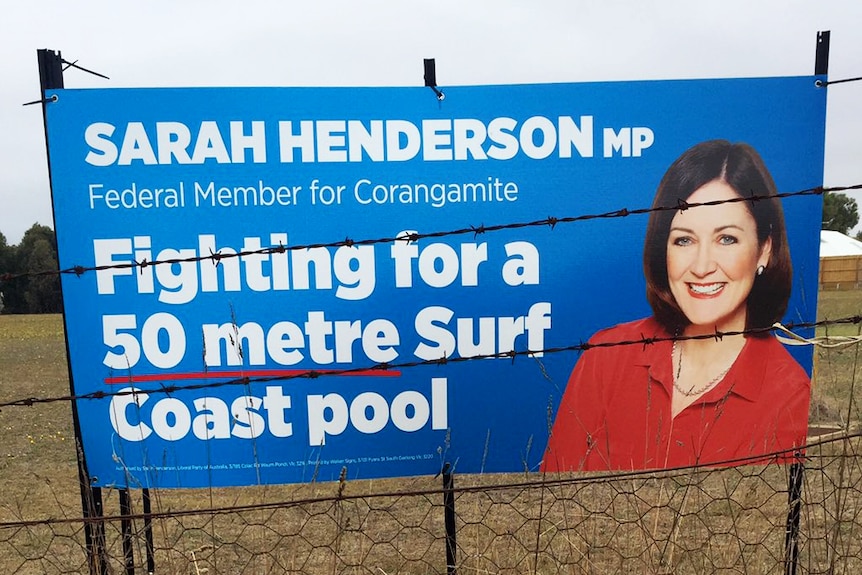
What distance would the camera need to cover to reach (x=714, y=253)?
12.1ft

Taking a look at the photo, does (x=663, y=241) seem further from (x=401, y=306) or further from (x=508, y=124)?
(x=401, y=306)

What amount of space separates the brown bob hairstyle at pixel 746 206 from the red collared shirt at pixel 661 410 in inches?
5.0

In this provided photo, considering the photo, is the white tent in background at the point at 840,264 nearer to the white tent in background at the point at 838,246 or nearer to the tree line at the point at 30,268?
the white tent in background at the point at 838,246

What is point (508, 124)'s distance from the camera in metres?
3.55

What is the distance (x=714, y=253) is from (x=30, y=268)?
4601 centimetres

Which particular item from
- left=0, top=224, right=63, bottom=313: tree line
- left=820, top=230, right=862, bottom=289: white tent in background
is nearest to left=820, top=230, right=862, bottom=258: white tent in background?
left=820, top=230, right=862, bottom=289: white tent in background

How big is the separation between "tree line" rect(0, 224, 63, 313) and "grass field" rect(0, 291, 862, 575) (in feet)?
110

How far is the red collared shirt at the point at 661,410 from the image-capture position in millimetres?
3738

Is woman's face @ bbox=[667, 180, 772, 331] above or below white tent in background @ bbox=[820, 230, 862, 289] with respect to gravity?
above

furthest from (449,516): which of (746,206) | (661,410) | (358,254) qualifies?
(746,206)

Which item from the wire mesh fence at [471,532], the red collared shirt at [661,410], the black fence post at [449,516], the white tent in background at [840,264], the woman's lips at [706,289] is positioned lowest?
the white tent in background at [840,264]

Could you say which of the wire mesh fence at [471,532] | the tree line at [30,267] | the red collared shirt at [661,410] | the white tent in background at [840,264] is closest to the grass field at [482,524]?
the wire mesh fence at [471,532]

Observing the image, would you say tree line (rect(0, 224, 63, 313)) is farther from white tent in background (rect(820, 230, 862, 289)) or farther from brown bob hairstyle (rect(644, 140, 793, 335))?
white tent in background (rect(820, 230, 862, 289))

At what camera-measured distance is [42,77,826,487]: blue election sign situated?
3477mm
